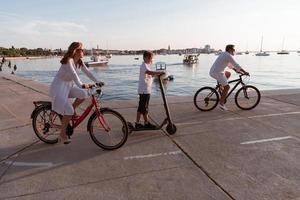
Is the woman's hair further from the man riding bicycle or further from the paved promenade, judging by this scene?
the man riding bicycle

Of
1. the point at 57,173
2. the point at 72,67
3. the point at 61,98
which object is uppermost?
the point at 72,67

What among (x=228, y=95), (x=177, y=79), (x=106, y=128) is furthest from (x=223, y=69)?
(x=177, y=79)

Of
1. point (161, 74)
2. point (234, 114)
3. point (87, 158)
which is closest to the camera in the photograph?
point (87, 158)

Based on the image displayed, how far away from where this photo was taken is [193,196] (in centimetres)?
366

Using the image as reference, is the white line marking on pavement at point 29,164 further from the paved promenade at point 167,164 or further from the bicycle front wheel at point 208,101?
the bicycle front wheel at point 208,101

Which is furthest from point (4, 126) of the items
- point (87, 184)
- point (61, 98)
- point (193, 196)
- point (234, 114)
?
point (234, 114)

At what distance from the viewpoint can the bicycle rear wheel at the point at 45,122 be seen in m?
5.55

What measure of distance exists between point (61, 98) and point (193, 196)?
9.13ft

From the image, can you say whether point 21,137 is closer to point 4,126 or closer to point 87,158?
point 4,126

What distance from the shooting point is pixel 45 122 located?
561cm

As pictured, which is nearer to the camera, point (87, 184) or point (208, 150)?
point (87, 184)

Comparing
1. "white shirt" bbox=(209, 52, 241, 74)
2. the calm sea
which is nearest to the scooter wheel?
"white shirt" bbox=(209, 52, 241, 74)

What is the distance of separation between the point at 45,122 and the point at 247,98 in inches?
238

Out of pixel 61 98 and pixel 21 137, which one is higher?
pixel 61 98
